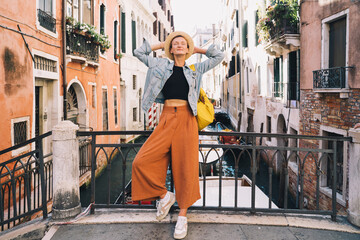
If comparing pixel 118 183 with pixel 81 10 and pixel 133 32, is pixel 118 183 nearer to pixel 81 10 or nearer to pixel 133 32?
pixel 81 10

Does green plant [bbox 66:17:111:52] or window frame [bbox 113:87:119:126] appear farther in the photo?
window frame [bbox 113:87:119:126]

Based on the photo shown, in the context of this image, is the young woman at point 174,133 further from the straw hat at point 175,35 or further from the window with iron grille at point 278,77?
the window with iron grille at point 278,77

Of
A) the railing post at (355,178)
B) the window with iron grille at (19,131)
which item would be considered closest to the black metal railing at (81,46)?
the window with iron grille at (19,131)

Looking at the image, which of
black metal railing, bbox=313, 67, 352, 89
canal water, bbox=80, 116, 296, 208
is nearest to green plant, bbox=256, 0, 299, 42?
black metal railing, bbox=313, 67, 352, 89

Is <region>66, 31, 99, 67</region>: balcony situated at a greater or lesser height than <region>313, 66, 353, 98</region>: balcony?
greater

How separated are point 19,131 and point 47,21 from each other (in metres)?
2.83

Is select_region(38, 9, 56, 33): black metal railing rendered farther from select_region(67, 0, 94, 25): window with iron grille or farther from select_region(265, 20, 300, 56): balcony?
select_region(265, 20, 300, 56): balcony

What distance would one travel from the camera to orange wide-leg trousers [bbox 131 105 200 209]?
8.75ft

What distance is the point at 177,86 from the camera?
268 cm

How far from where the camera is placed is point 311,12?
7891mm

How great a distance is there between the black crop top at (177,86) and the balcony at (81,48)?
6221 mm

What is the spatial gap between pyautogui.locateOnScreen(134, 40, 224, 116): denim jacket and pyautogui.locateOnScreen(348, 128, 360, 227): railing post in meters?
1.48

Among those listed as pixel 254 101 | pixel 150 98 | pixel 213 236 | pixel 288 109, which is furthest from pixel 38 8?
pixel 254 101

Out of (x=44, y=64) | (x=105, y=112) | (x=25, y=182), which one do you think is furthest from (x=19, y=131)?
(x=105, y=112)
